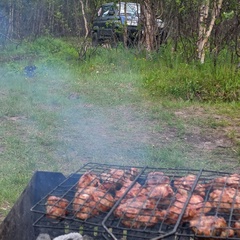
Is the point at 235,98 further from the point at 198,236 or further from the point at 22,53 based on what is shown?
the point at 22,53

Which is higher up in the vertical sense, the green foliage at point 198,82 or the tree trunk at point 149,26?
the tree trunk at point 149,26

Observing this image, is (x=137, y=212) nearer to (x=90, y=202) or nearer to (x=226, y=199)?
(x=90, y=202)

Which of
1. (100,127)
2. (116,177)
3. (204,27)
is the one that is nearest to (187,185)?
(116,177)

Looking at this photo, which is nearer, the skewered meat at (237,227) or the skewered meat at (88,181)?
the skewered meat at (237,227)

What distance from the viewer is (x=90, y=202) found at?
2355mm

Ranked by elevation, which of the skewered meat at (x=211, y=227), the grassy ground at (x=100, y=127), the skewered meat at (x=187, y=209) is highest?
the skewered meat at (x=211, y=227)

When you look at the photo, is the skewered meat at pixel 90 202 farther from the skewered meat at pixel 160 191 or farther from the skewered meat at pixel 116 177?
the skewered meat at pixel 160 191

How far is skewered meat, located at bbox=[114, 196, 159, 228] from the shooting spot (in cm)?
216

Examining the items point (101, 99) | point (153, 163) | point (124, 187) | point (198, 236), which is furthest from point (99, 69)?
point (198, 236)

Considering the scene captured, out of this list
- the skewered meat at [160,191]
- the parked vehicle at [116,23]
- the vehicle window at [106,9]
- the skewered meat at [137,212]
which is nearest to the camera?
the skewered meat at [137,212]

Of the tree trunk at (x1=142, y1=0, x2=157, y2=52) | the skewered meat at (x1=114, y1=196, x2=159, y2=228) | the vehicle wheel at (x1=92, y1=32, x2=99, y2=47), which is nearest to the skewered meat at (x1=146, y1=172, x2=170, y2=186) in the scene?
the skewered meat at (x1=114, y1=196, x2=159, y2=228)

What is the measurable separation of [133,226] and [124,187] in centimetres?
44

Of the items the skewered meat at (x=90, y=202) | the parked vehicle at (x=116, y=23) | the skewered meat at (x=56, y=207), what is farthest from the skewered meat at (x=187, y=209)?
the parked vehicle at (x=116, y=23)

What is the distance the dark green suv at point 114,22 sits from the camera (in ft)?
33.6
